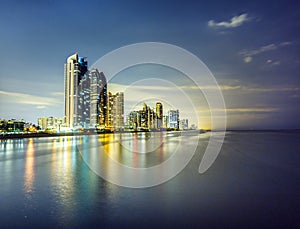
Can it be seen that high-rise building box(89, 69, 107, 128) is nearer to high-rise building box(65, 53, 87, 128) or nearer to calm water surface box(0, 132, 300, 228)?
high-rise building box(65, 53, 87, 128)

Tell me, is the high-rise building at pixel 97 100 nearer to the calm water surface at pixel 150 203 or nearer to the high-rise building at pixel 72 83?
the high-rise building at pixel 72 83

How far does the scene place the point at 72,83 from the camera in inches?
6909

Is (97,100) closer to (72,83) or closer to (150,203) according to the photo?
(72,83)

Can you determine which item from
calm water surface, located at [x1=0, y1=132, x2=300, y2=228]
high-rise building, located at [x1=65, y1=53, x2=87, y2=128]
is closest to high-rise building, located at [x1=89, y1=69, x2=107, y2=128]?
high-rise building, located at [x1=65, y1=53, x2=87, y2=128]

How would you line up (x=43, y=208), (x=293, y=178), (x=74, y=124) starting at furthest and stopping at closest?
(x=74, y=124) → (x=293, y=178) → (x=43, y=208)

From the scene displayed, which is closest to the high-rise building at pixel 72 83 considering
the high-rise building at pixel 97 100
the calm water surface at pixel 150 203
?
the high-rise building at pixel 97 100

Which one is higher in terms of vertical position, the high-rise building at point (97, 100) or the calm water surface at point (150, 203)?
the high-rise building at point (97, 100)

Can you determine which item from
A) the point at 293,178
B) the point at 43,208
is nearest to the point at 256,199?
the point at 293,178

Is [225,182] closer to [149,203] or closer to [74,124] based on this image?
[149,203]

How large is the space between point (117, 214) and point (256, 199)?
14.9 feet

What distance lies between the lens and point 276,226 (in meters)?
5.69

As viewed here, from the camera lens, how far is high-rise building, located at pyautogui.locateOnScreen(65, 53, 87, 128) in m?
161

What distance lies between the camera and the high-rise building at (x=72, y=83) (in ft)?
528

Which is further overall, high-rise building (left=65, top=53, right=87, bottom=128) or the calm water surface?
high-rise building (left=65, top=53, right=87, bottom=128)
